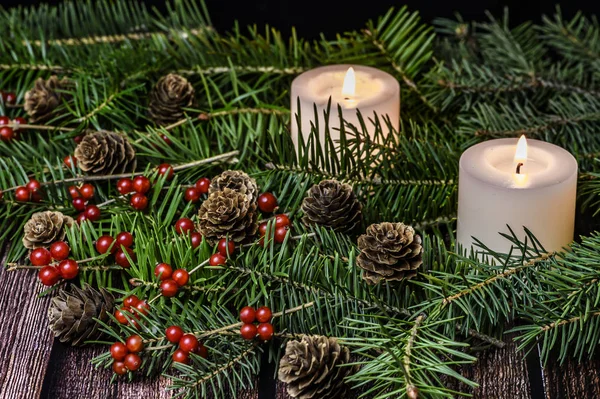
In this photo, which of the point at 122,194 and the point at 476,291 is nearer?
the point at 476,291

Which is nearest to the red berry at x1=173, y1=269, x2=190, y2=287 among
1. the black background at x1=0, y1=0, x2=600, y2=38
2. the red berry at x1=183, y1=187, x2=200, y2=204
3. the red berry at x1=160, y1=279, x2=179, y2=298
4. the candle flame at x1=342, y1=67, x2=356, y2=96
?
the red berry at x1=160, y1=279, x2=179, y2=298

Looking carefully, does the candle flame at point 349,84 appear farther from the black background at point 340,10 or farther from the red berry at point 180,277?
the black background at point 340,10

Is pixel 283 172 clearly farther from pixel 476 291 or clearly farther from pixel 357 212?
pixel 476 291

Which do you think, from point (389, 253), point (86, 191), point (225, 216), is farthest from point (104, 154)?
point (389, 253)

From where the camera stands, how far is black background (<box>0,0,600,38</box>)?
98cm

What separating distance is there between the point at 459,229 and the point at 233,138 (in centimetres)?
24

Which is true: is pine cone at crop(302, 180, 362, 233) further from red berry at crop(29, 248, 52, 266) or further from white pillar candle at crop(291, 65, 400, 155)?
red berry at crop(29, 248, 52, 266)

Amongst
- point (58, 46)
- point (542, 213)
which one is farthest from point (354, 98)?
point (58, 46)

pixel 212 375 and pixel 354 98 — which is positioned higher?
pixel 354 98

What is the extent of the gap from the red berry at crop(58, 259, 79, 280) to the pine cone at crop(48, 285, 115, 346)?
0.02m

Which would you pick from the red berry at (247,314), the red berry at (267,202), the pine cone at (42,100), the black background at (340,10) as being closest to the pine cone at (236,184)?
the red berry at (267,202)

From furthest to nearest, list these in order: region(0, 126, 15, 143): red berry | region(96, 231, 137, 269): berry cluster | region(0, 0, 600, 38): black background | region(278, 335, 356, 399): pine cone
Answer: region(0, 0, 600, 38): black background < region(0, 126, 15, 143): red berry < region(96, 231, 137, 269): berry cluster < region(278, 335, 356, 399): pine cone

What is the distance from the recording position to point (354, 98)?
67 centimetres

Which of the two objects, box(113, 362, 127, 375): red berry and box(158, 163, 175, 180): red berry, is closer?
box(113, 362, 127, 375): red berry
